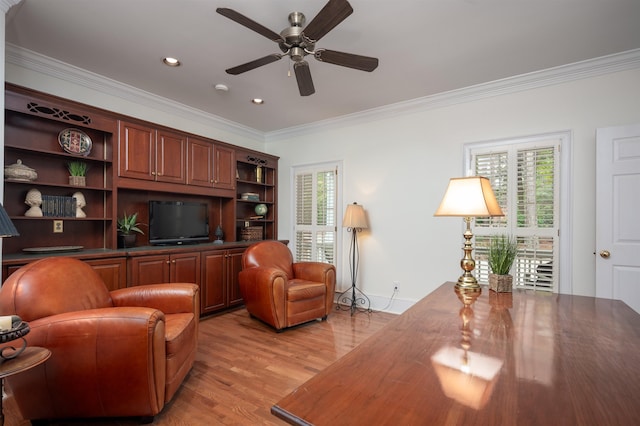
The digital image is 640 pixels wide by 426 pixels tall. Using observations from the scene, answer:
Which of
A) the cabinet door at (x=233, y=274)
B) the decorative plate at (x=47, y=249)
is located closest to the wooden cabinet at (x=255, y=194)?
the cabinet door at (x=233, y=274)

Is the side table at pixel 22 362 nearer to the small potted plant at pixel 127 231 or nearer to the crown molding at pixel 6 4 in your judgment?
the small potted plant at pixel 127 231

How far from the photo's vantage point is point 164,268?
325 cm

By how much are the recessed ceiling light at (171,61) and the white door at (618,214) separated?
3807 mm

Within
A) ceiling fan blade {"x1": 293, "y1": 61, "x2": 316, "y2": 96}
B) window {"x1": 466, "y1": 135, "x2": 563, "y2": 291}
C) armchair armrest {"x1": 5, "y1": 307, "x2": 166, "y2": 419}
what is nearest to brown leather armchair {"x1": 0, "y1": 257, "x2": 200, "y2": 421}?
armchair armrest {"x1": 5, "y1": 307, "x2": 166, "y2": 419}

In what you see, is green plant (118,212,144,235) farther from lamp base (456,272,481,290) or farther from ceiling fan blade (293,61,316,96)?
lamp base (456,272,481,290)

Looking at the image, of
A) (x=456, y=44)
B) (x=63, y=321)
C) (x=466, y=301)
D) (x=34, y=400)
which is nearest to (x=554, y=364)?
(x=466, y=301)

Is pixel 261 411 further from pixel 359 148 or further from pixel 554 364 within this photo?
pixel 359 148

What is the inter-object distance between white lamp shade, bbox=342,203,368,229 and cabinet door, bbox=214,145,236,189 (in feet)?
5.25

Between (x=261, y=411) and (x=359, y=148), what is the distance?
10.8ft

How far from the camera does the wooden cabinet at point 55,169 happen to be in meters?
2.67

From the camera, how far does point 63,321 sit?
1.64 m

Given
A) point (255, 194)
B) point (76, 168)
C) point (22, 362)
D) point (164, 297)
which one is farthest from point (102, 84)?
point (22, 362)

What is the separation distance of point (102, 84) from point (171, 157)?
94cm

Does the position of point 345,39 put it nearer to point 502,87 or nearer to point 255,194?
point 502,87
